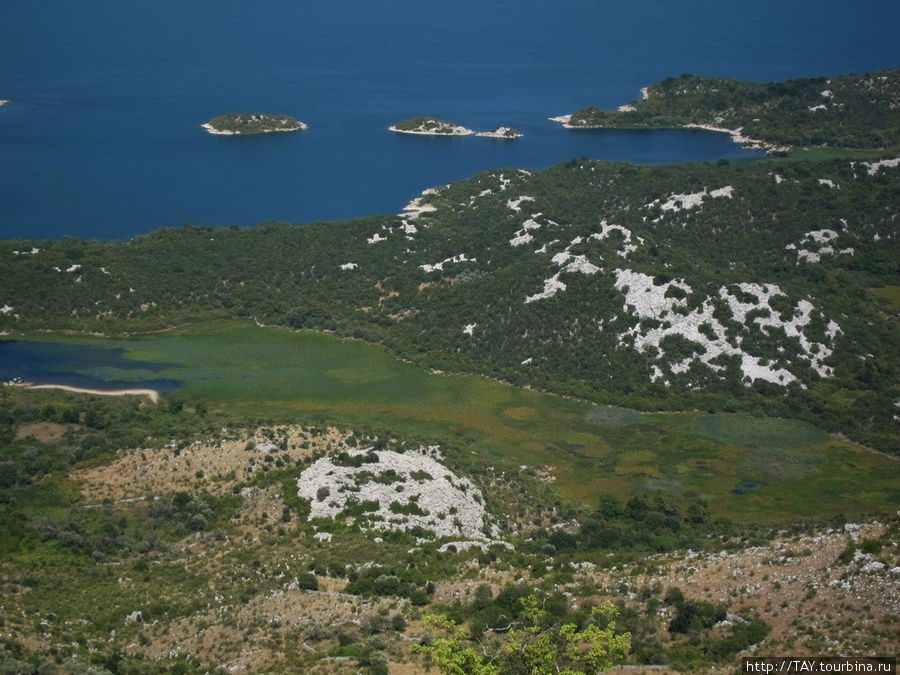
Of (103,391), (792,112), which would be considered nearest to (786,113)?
(792,112)

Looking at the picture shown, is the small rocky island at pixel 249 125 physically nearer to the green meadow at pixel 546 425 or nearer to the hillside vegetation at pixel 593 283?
the hillside vegetation at pixel 593 283

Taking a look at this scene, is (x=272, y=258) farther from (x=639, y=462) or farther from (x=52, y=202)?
(x=639, y=462)

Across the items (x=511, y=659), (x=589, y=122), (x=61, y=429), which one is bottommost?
(x=61, y=429)

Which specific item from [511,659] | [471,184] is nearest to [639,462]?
[511,659]

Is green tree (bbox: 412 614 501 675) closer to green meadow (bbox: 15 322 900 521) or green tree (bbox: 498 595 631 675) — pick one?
green tree (bbox: 498 595 631 675)

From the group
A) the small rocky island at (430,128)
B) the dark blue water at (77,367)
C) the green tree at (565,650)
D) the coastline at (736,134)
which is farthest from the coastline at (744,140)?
the green tree at (565,650)
